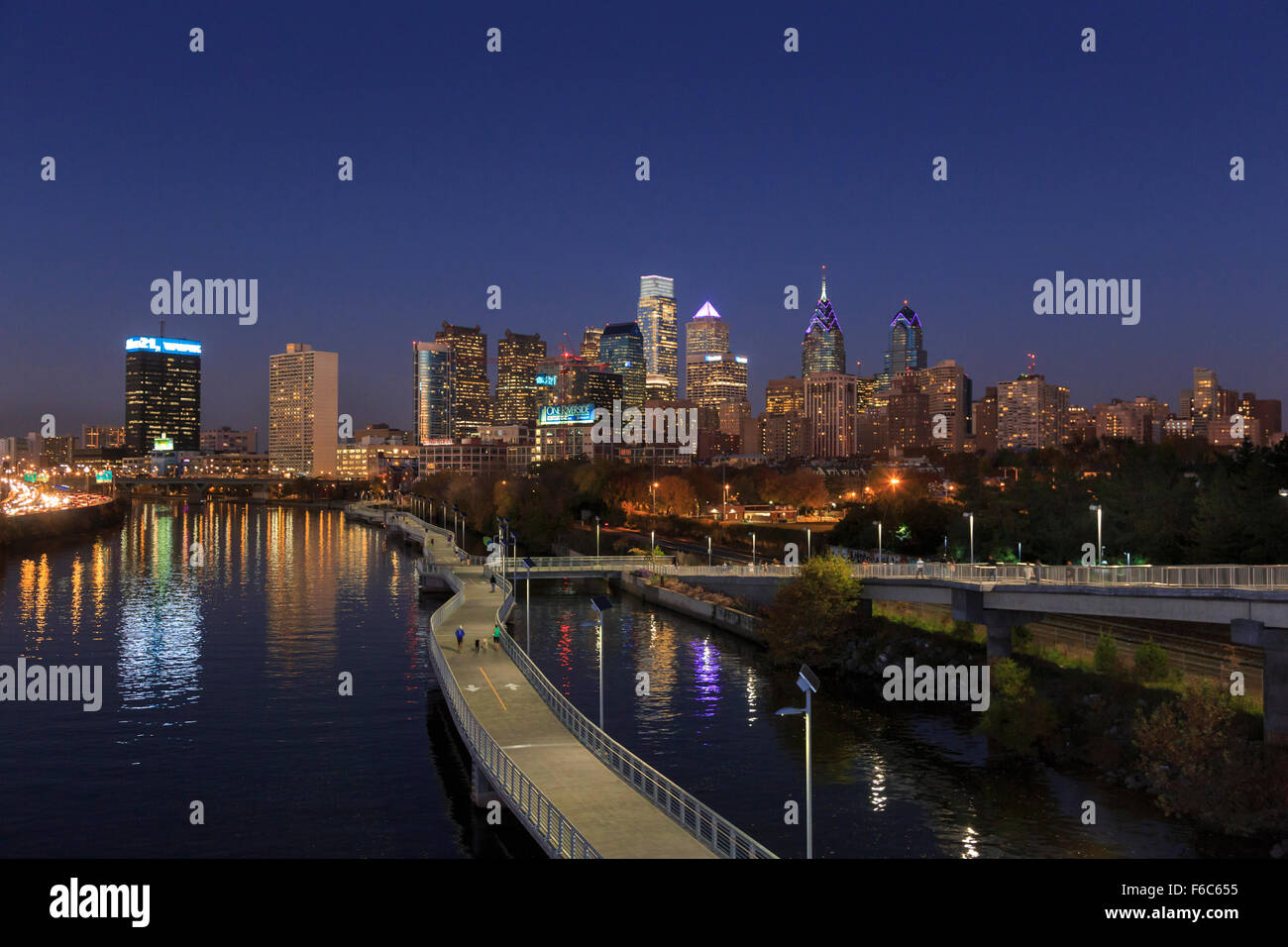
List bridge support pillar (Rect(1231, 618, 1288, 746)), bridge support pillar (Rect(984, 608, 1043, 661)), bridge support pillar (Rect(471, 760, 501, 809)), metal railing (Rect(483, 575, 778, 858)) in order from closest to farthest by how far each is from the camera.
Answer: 1. metal railing (Rect(483, 575, 778, 858))
2. bridge support pillar (Rect(471, 760, 501, 809))
3. bridge support pillar (Rect(1231, 618, 1288, 746))
4. bridge support pillar (Rect(984, 608, 1043, 661))

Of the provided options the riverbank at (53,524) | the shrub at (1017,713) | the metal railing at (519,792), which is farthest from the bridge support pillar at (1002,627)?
the riverbank at (53,524)

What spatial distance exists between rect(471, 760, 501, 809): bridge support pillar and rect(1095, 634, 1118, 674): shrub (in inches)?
897

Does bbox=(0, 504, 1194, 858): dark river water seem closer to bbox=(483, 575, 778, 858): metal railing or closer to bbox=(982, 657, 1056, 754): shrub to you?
bbox=(982, 657, 1056, 754): shrub

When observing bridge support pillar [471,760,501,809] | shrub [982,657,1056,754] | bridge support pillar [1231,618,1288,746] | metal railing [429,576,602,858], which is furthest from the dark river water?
bridge support pillar [1231,618,1288,746]

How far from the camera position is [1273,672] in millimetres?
28766

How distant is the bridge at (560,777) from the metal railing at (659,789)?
4 centimetres

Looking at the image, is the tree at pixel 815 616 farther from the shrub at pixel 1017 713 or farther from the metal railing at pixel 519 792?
the metal railing at pixel 519 792

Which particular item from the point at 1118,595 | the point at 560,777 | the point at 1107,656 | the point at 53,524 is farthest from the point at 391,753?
the point at 53,524

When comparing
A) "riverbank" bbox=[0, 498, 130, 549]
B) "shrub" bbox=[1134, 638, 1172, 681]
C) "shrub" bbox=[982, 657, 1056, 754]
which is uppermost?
"riverbank" bbox=[0, 498, 130, 549]

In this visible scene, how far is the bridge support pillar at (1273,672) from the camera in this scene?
92.5 ft

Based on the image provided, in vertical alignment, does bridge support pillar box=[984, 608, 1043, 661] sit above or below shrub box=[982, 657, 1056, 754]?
above

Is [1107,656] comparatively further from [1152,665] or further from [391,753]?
[391,753]

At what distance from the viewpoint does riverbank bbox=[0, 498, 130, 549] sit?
105m
